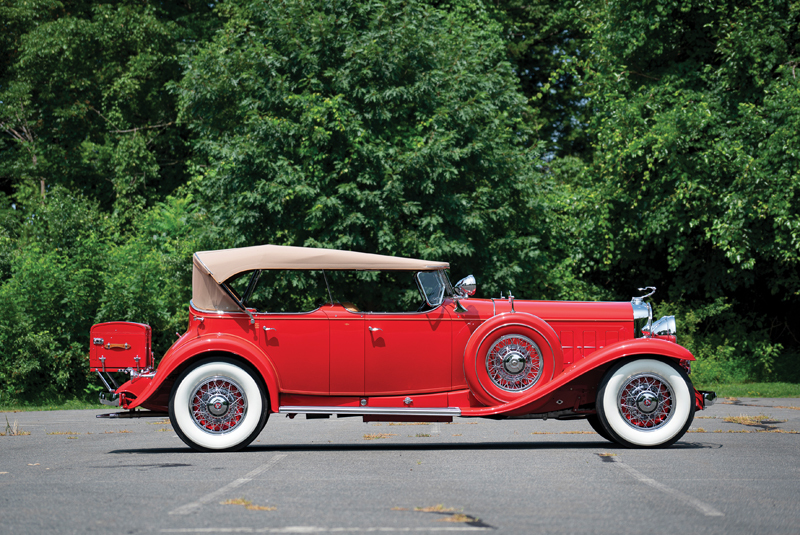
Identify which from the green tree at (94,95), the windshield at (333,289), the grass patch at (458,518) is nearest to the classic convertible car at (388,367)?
the grass patch at (458,518)

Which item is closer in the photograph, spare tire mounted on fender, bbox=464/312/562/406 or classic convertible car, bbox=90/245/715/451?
classic convertible car, bbox=90/245/715/451

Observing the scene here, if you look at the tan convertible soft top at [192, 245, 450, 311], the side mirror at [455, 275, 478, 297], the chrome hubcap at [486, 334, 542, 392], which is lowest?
the chrome hubcap at [486, 334, 542, 392]

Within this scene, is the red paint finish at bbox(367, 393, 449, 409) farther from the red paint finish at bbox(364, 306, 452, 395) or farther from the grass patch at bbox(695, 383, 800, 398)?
the grass patch at bbox(695, 383, 800, 398)

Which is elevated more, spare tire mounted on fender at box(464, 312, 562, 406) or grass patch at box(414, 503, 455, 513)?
spare tire mounted on fender at box(464, 312, 562, 406)

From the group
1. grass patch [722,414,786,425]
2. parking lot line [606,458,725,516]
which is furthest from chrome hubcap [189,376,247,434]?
grass patch [722,414,786,425]

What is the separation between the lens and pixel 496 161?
814 inches

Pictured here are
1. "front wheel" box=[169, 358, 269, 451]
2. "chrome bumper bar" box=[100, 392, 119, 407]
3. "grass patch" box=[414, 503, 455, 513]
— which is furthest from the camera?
"chrome bumper bar" box=[100, 392, 119, 407]

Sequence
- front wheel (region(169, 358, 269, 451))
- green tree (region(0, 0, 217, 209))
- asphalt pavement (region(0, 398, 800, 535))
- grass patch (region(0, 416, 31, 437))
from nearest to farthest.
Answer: asphalt pavement (region(0, 398, 800, 535)), front wheel (region(169, 358, 269, 451)), grass patch (region(0, 416, 31, 437)), green tree (region(0, 0, 217, 209))

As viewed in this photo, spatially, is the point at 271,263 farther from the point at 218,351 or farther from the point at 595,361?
the point at 595,361

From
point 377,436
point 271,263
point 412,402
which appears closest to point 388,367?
point 412,402

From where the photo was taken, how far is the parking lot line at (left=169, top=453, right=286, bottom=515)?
Result: 5.72m

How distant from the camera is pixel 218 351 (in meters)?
9.32

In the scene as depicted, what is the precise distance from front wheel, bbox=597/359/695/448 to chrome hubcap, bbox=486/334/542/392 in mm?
750

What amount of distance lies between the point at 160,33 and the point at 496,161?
1271 centimetres
